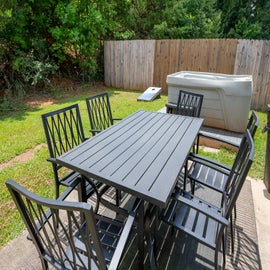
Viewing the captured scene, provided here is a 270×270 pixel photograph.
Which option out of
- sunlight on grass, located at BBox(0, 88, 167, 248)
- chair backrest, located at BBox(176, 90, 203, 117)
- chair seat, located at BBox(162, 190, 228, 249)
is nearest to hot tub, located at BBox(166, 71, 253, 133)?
chair backrest, located at BBox(176, 90, 203, 117)

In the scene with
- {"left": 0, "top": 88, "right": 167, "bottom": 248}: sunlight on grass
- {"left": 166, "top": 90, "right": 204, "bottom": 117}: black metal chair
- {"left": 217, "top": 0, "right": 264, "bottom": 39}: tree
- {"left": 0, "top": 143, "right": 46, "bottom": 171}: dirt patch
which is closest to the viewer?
{"left": 0, "top": 88, "right": 167, "bottom": 248}: sunlight on grass

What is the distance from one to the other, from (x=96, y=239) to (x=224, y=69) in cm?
608

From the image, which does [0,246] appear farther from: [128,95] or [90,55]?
[90,55]

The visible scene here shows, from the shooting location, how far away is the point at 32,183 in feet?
8.54

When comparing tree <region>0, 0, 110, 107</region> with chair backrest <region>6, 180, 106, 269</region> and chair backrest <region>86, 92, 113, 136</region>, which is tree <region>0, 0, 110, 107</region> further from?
chair backrest <region>6, 180, 106, 269</region>

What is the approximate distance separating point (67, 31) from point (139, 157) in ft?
21.1

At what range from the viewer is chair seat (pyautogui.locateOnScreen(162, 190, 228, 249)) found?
51.8 inches

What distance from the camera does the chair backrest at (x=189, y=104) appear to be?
2.83m

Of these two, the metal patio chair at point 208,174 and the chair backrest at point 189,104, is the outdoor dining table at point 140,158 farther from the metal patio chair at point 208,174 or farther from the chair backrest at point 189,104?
the chair backrest at point 189,104

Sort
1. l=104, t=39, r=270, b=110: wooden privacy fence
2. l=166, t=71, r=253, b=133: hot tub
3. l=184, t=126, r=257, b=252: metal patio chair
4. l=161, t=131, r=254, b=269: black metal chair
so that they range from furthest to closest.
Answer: l=104, t=39, r=270, b=110: wooden privacy fence
l=166, t=71, r=253, b=133: hot tub
l=184, t=126, r=257, b=252: metal patio chair
l=161, t=131, r=254, b=269: black metal chair

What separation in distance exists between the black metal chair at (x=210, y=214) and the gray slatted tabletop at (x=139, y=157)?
0.63ft

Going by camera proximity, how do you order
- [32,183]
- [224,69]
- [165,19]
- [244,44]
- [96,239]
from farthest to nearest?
[165,19], [224,69], [244,44], [32,183], [96,239]

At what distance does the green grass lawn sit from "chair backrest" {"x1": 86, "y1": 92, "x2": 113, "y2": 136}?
91cm

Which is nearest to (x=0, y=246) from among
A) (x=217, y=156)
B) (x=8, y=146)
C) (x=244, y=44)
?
(x=8, y=146)
